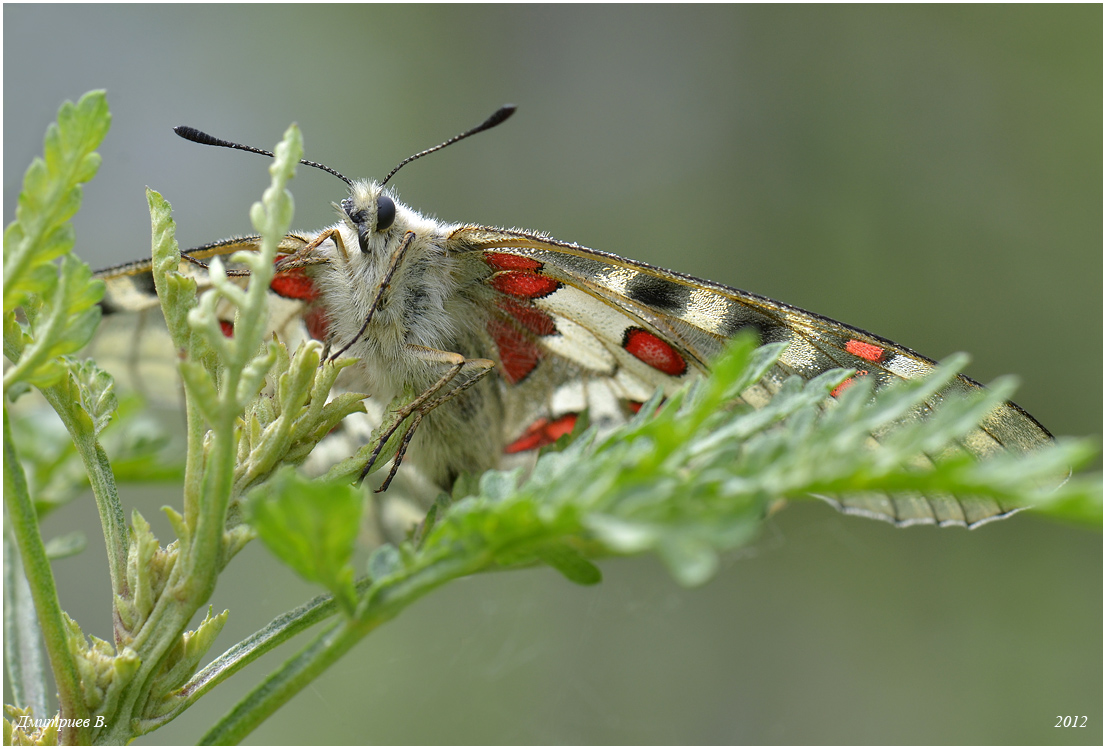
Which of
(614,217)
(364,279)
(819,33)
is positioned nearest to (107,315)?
(364,279)

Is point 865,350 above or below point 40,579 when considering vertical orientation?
above

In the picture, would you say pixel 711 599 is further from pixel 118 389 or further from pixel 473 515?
pixel 473 515

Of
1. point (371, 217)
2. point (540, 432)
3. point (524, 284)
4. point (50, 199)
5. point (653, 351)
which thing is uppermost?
point (50, 199)

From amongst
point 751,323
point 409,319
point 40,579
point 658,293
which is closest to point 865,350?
point 751,323

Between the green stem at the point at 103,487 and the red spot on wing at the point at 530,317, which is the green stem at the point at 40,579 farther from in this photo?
the red spot on wing at the point at 530,317

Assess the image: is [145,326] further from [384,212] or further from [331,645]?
[331,645]

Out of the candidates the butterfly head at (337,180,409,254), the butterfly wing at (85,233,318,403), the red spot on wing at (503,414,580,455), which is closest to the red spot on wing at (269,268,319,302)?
the butterfly wing at (85,233,318,403)

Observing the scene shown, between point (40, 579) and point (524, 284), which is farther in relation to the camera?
point (524, 284)
